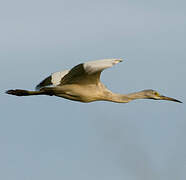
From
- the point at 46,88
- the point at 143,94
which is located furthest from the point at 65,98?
the point at 143,94

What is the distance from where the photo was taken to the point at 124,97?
1168 inches

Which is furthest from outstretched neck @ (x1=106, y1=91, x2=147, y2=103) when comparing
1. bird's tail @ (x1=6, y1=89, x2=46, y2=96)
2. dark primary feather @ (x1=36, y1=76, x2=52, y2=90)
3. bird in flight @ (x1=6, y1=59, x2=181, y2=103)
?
dark primary feather @ (x1=36, y1=76, x2=52, y2=90)

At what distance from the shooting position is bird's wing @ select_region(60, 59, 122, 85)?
25422 millimetres

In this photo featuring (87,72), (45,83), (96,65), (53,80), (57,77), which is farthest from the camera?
(45,83)

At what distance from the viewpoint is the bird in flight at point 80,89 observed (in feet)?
90.0

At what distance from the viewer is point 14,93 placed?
1185 inches

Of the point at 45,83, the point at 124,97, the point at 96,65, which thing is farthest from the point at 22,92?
the point at 96,65

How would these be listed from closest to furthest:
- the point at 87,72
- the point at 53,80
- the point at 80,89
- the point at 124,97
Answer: the point at 87,72, the point at 80,89, the point at 53,80, the point at 124,97

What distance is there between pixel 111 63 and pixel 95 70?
58 cm

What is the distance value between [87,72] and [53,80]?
11.7 ft

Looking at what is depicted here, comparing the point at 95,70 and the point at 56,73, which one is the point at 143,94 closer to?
the point at 56,73

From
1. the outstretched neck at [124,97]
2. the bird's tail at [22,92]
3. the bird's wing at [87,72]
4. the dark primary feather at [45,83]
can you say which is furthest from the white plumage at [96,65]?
the dark primary feather at [45,83]

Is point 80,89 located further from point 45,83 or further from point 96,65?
point 96,65

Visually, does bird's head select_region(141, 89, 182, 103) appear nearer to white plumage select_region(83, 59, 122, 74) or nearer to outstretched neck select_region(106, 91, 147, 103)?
outstretched neck select_region(106, 91, 147, 103)
